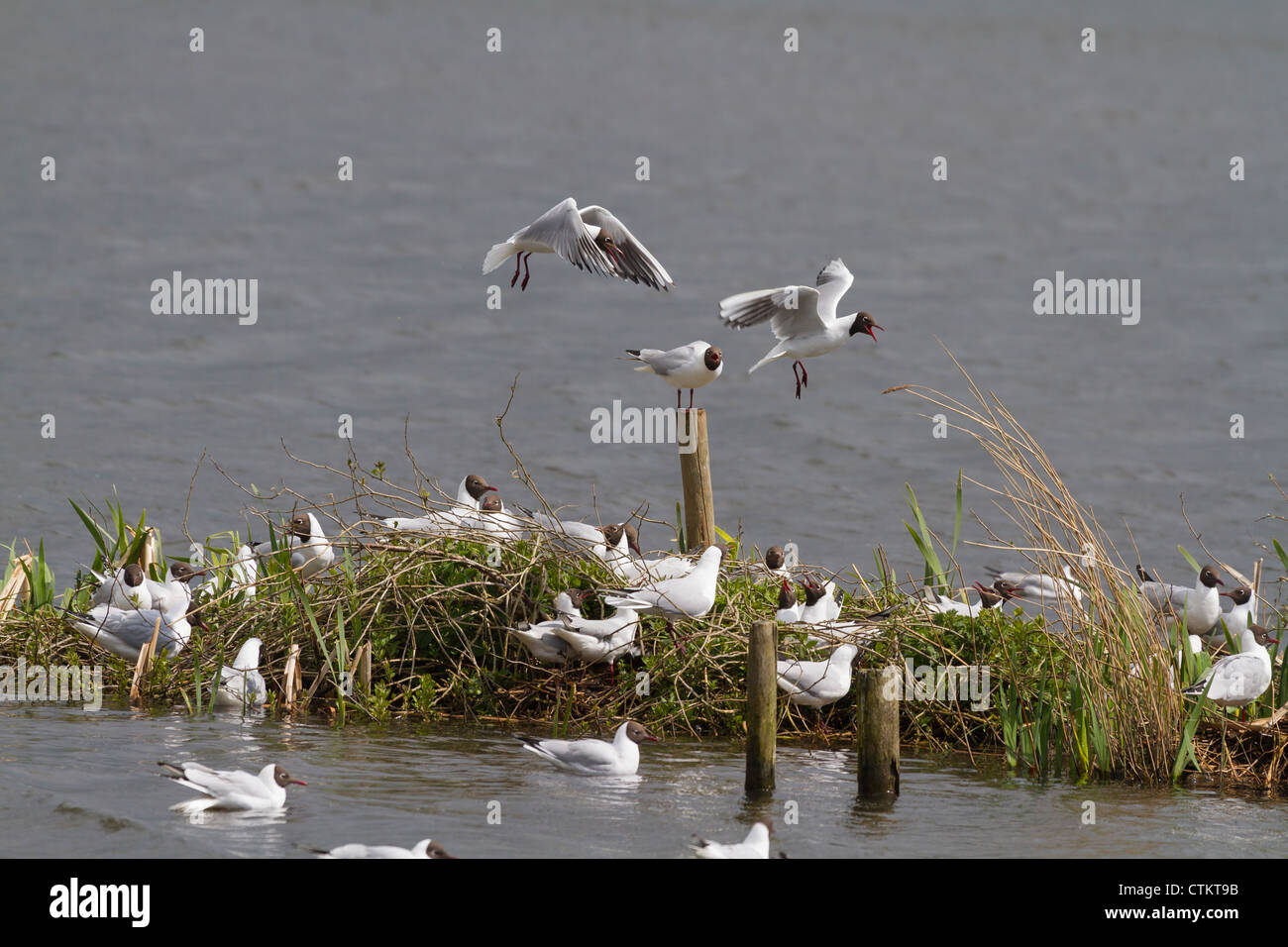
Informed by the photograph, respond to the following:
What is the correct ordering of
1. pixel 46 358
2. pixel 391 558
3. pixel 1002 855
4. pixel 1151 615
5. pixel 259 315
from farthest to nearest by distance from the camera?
pixel 259 315 < pixel 46 358 < pixel 391 558 < pixel 1151 615 < pixel 1002 855

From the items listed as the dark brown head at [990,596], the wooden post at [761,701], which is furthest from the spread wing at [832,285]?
the wooden post at [761,701]

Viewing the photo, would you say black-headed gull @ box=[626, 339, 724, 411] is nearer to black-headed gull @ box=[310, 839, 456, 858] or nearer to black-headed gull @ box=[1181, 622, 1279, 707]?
black-headed gull @ box=[1181, 622, 1279, 707]

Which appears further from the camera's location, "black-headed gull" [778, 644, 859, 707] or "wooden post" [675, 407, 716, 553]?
"wooden post" [675, 407, 716, 553]

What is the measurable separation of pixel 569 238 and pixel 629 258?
1.48 feet

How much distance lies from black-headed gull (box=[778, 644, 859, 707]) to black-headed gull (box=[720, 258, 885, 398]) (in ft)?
6.88

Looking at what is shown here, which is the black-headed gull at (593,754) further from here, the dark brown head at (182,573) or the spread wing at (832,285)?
the spread wing at (832,285)

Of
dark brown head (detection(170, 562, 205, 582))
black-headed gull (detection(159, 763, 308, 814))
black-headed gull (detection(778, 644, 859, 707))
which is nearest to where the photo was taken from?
black-headed gull (detection(159, 763, 308, 814))

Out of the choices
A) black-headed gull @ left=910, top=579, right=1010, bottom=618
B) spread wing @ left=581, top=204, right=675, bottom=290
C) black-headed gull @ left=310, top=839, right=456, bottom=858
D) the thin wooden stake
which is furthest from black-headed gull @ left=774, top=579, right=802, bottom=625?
the thin wooden stake

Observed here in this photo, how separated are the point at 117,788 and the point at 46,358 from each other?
14.5 metres

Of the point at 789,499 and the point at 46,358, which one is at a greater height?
the point at 46,358

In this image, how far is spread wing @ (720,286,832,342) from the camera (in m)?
10.1

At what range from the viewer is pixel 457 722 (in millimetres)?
9547

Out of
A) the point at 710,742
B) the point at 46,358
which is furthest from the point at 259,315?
the point at 710,742

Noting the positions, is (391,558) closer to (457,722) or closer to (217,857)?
(457,722)
